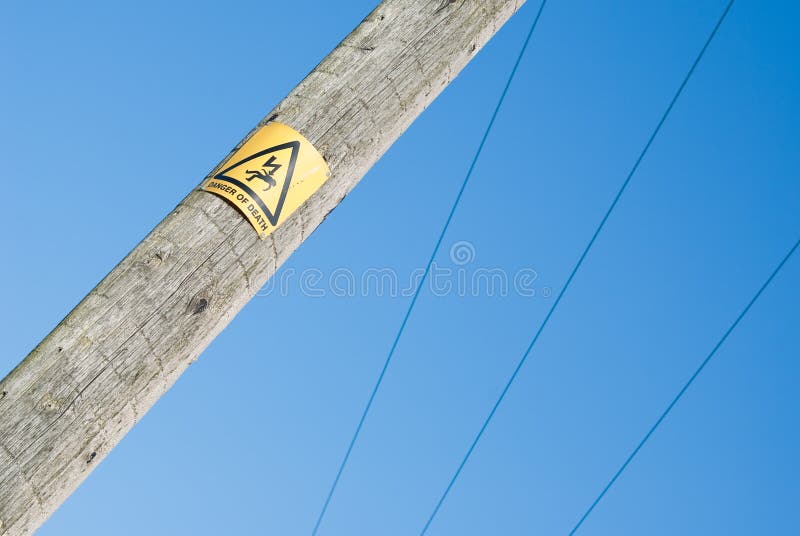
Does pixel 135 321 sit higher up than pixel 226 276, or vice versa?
pixel 226 276

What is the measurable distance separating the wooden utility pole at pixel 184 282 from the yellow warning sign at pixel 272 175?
19 millimetres

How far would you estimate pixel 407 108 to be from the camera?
199 cm

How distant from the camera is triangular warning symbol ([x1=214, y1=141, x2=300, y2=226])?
180cm

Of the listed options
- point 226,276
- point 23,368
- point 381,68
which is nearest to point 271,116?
point 381,68

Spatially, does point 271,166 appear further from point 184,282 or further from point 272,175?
point 184,282

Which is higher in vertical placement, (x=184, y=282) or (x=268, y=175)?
(x=268, y=175)

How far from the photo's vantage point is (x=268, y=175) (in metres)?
1.87

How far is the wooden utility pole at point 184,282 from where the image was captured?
149 centimetres

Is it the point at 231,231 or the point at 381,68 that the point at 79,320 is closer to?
the point at 231,231

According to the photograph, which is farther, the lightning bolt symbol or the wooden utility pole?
the lightning bolt symbol

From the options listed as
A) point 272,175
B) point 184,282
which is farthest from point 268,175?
point 184,282

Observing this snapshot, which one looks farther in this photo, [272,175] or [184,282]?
[272,175]

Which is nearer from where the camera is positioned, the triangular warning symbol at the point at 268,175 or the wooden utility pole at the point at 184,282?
the wooden utility pole at the point at 184,282

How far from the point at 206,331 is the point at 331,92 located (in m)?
0.58
